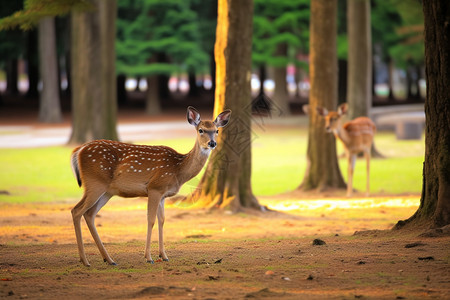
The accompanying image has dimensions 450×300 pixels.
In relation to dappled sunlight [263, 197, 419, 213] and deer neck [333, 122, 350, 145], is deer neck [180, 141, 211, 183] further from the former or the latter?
deer neck [333, 122, 350, 145]

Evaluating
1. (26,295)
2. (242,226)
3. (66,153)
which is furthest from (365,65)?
(26,295)

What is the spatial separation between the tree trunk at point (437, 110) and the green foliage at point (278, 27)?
28688 mm

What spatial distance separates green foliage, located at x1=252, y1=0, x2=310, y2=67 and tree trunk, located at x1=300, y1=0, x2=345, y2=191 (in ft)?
68.2

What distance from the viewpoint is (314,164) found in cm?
1738

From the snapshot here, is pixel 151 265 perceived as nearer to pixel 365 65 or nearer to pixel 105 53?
pixel 365 65

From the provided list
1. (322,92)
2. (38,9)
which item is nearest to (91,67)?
(322,92)

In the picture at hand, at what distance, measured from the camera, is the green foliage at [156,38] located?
139 feet

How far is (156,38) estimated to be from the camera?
142 feet

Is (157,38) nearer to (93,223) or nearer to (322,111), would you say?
(322,111)

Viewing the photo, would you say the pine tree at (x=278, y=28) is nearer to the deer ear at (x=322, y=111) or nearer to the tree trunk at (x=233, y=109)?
the deer ear at (x=322, y=111)

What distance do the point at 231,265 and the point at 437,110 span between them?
329cm

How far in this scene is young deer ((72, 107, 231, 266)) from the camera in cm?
823

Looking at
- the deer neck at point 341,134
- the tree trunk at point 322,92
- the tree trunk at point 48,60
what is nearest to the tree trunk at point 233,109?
the deer neck at point 341,134

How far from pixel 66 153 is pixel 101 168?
56.1 feet
